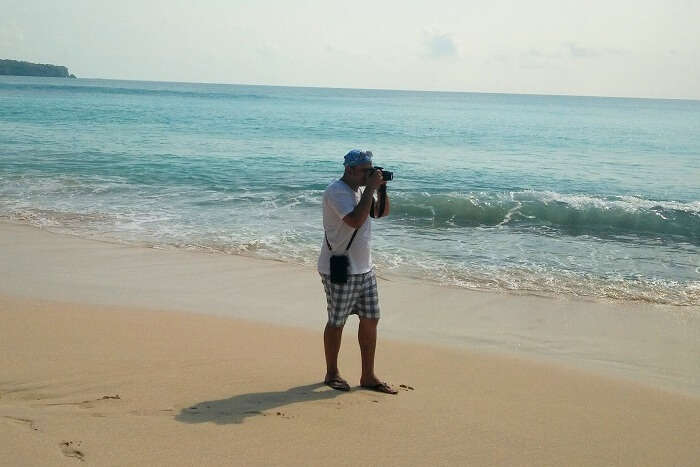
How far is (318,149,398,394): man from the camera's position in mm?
4163

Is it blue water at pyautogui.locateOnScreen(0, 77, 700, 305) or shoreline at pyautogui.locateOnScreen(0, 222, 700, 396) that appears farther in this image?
blue water at pyautogui.locateOnScreen(0, 77, 700, 305)

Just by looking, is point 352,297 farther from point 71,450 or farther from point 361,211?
point 71,450

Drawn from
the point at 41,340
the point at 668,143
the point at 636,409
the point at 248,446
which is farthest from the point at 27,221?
the point at 668,143

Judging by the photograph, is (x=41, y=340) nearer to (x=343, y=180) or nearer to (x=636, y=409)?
(x=343, y=180)

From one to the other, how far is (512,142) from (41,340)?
29307 mm

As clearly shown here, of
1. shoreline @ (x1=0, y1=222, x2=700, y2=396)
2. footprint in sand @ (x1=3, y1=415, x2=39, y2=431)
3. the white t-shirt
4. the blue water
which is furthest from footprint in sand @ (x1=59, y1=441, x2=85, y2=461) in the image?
the blue water

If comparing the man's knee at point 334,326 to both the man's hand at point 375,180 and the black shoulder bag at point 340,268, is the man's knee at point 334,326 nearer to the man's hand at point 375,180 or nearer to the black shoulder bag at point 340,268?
the black shoulder bag at point 340,268

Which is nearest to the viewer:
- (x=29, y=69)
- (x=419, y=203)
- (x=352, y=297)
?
(x=352, y=297)

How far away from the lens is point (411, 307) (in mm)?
6926

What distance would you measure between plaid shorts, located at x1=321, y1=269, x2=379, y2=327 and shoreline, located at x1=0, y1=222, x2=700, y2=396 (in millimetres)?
1516

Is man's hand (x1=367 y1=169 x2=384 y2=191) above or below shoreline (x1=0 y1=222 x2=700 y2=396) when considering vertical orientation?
above

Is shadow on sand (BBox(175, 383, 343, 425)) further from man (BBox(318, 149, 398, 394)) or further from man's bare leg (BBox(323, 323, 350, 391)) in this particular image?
man (BBox(318, 149, 398, 394))

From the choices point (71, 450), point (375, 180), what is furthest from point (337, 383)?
point (71, 450)

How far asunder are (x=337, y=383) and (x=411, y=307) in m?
2.62
